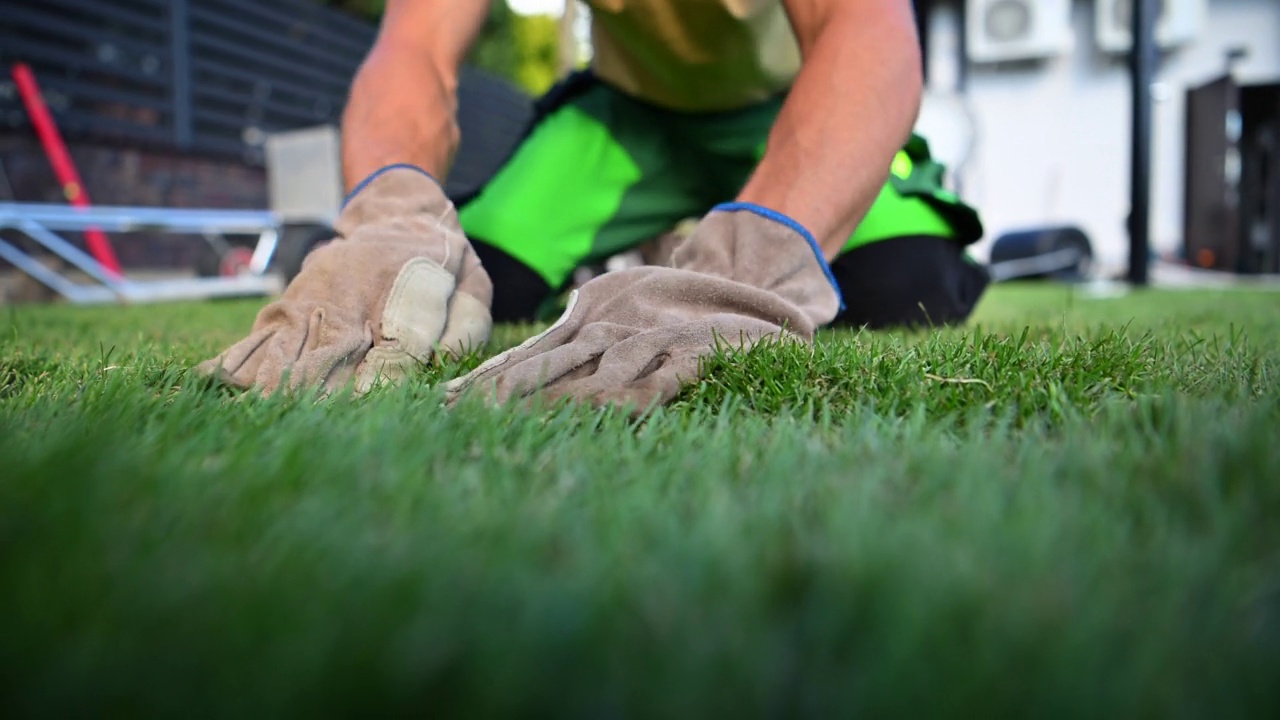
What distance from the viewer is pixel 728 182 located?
102 inches

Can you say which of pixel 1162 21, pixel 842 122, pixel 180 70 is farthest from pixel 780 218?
pixel 1162 21

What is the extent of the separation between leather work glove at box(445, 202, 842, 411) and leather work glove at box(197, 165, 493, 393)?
0.89 ft

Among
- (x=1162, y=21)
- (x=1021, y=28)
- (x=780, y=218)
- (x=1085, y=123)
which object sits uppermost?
(x=1021, y=28)

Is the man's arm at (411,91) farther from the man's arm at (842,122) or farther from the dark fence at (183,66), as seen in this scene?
the dark fence at (183,66)

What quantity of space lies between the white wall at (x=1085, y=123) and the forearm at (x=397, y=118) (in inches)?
330

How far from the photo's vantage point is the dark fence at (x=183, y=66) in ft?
19.3

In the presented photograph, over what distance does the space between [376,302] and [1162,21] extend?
1038 cm

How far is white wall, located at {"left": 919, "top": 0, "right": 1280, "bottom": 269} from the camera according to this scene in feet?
31.0

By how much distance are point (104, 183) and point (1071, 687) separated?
7.32 metres

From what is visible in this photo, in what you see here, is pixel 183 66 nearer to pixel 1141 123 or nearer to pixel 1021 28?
pixel 1141 123

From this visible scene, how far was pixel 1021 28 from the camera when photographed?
9.13m

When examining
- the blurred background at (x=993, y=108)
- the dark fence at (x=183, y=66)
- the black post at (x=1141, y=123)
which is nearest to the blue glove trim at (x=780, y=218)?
the black post at (x=1141, y=123)

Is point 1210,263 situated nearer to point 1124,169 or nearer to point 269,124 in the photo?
point 1124,169

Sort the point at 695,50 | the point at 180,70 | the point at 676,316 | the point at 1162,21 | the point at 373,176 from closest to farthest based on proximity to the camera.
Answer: the point at 676,316 → the point at 373,176 → the point at 695,50 → the point at 180,70 → the point at 1162,21
